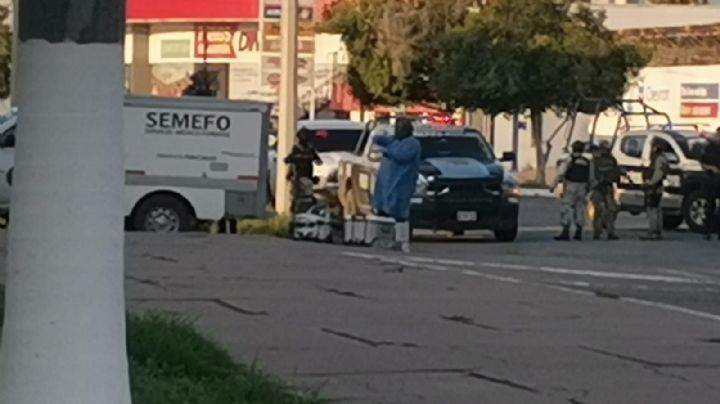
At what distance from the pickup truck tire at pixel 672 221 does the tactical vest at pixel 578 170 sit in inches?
156

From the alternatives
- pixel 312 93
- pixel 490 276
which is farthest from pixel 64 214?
pixel 312 93

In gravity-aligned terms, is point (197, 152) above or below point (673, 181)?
above

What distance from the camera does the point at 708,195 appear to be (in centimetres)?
2808

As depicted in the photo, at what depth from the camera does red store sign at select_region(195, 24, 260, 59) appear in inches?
2672

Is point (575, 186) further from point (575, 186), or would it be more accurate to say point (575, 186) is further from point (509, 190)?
point (509, 190)

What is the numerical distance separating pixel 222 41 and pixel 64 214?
63.2 meters

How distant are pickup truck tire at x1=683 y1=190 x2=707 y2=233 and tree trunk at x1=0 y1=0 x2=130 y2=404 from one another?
78.7 ft

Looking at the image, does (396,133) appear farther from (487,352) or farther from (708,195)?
(487,352)

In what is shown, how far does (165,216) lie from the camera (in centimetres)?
2500

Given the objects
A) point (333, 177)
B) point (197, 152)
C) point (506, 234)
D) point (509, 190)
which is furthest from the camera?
point (333, 177)

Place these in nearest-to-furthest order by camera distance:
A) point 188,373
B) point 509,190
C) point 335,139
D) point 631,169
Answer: point 188,373 → point 509,190 → point 631,169 → point 335,139

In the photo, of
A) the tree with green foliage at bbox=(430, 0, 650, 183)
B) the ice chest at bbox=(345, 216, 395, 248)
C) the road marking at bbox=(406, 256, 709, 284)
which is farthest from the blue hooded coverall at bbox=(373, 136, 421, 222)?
the tree with green foliage at bbox=(430, 0, 650, 183)

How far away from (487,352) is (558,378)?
3.78ft

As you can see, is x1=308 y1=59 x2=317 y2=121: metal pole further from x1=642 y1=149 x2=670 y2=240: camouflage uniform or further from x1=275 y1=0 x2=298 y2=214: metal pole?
x1=642 y1=149 x2=670 y2=240: camouflage uniform
